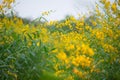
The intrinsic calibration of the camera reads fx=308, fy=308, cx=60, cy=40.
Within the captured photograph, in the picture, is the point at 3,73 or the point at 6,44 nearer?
the point at 3,73

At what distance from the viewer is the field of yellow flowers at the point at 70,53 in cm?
463

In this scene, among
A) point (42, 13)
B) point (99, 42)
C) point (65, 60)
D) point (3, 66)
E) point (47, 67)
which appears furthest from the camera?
point (42, 13)

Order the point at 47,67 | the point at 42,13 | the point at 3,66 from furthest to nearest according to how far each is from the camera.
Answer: the point at 42,13
the point at 47,67
the point at 3,66

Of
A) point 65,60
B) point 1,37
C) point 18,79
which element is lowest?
point 18,79

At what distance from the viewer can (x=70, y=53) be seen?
5.04 meters

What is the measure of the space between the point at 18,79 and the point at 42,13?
1.87 m

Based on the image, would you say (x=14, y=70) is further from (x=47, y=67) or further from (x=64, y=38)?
(x=64, y=38)

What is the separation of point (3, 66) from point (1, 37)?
0.78 meters

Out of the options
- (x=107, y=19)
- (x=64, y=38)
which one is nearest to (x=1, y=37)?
(x=64, y=38)

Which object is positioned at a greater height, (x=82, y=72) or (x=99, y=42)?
(x=99, y=42)

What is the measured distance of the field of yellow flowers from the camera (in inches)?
182

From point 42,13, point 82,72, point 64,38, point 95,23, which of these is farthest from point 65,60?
point 42,13

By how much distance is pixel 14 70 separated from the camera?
195 inches

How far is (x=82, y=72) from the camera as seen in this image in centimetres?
458
